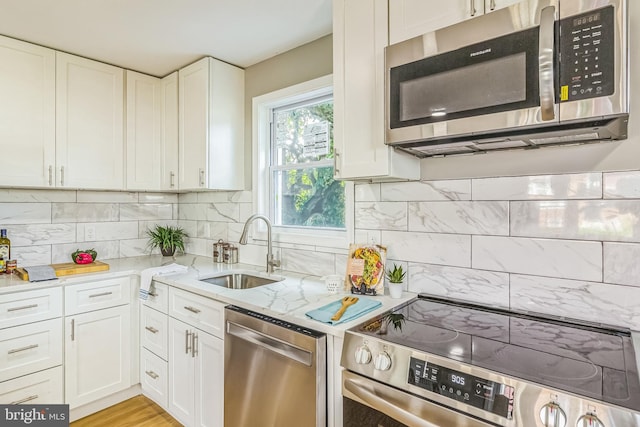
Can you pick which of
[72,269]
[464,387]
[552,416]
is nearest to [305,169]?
[72,269]

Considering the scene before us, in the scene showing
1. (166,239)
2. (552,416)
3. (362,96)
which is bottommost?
(552,416)

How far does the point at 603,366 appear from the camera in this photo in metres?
0.99

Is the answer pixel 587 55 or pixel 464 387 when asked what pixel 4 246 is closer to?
pixel 464 387

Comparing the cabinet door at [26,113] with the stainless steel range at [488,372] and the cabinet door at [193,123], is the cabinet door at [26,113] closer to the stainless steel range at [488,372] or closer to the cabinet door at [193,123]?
the cabinet door at [193,123]

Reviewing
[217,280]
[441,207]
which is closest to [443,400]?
[441,207]

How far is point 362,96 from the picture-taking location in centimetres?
160

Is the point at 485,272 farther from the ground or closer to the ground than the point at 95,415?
farther from the ground

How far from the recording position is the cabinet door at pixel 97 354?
7.06ft

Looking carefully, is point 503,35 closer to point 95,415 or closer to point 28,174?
point 28,174

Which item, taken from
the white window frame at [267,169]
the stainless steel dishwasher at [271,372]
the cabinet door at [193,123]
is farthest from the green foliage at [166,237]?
the stainless steel dishwasher at [271,372]

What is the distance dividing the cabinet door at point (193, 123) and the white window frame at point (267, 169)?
345 mm

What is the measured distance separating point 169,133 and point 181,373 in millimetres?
1766

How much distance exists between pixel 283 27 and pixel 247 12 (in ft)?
0.77

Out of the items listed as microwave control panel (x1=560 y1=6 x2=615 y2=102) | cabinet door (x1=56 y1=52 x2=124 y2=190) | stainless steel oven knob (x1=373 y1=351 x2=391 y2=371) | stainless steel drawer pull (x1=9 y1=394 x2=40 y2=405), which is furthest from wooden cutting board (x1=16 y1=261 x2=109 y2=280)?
microwave control panel (x1=560 y1=6 x2=615 y2=102)
